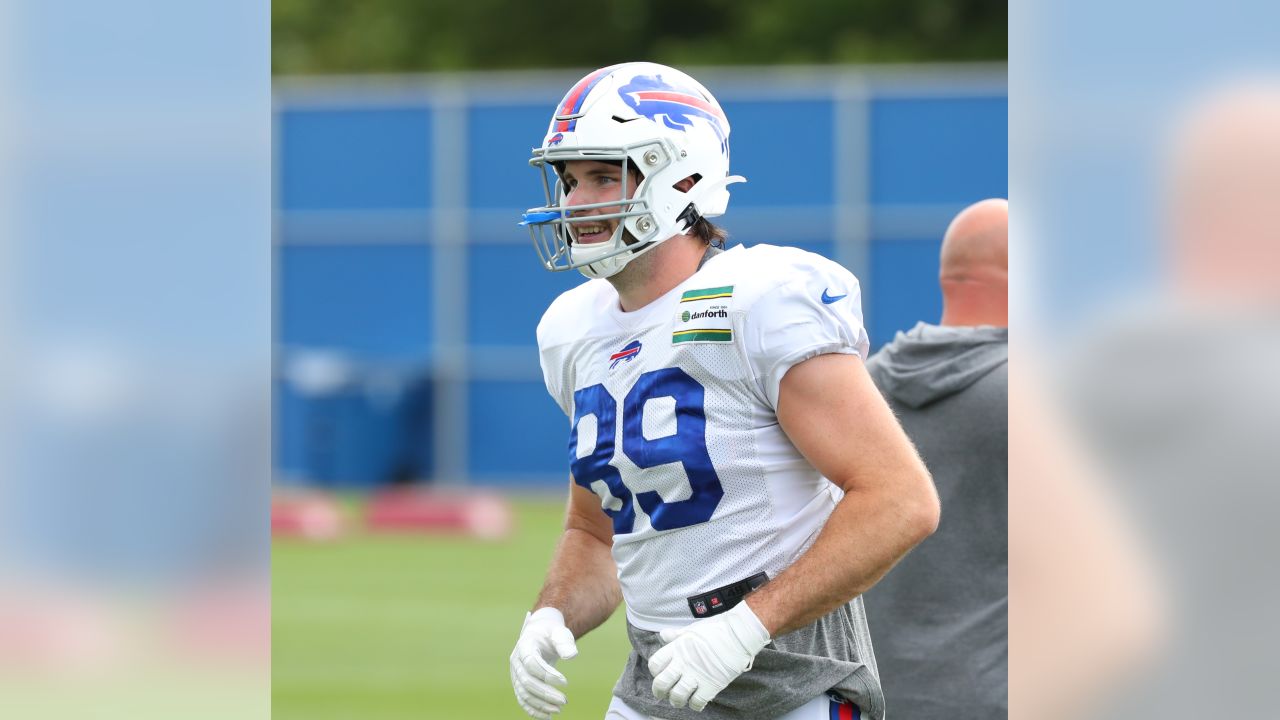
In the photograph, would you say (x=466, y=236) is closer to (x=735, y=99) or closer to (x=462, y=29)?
(x=735, y=99)

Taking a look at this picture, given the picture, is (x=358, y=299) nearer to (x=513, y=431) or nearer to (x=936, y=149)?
(x=513, y=431)

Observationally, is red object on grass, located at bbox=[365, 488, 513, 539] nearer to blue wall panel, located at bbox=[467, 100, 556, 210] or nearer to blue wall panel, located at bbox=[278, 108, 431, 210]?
blue wall panel, located at bbox=[467, 100, 556, 210]

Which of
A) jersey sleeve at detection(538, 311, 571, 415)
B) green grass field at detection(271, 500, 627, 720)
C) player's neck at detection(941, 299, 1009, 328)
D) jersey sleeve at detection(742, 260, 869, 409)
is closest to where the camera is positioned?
jersey sleeve at detection(742, 260, 869, 409)

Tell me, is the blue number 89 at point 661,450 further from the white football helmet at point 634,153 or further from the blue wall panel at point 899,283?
the blue wall panel at point 899,283

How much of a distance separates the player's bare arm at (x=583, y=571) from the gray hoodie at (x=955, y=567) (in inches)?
36.1

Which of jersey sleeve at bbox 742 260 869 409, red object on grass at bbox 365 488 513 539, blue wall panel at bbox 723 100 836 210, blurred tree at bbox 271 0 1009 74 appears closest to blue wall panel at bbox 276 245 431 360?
red object on grass at bbox 365 488 513 539

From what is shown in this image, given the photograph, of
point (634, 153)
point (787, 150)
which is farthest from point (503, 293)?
point (634, 153)

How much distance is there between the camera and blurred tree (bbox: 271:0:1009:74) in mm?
31141

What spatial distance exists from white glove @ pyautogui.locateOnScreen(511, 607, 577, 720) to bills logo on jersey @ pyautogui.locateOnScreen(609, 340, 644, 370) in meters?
0.49

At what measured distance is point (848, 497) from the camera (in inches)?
113

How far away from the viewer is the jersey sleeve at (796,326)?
294 cm

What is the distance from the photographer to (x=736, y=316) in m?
3.00
